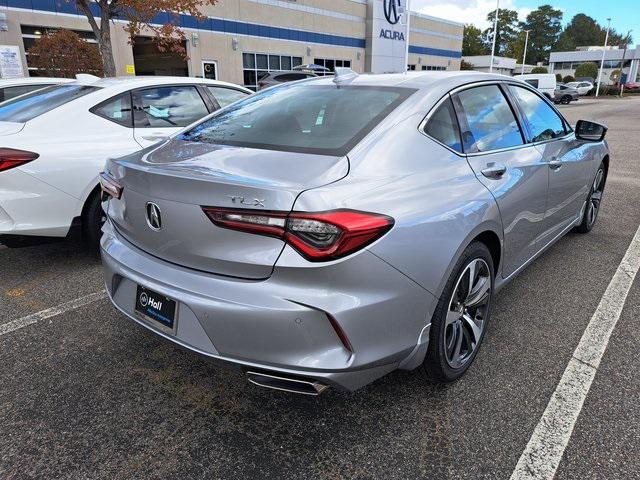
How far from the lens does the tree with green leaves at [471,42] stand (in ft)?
332

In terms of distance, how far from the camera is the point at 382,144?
7.41 feet

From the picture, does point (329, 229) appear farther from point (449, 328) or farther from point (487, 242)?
point (487, 242)

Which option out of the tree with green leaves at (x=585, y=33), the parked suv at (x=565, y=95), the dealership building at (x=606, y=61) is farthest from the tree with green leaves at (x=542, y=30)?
the parked suv at (x=565, y=95)

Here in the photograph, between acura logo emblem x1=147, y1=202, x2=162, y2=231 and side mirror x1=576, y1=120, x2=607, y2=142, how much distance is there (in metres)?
3.47

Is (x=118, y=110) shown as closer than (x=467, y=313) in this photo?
No

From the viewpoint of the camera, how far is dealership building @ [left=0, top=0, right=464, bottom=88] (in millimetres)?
19297

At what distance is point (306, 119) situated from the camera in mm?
2693

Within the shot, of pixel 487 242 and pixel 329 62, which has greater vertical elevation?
pixel 329 62

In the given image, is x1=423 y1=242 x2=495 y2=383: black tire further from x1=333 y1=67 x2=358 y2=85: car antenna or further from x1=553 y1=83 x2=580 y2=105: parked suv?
x1=553 y1=83 x2=580 y2=105: parked suv

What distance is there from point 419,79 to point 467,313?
1.29 meters

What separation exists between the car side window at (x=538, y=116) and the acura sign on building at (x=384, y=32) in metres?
32.7

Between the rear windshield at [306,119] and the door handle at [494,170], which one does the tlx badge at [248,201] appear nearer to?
the rear windshield at [306,119]

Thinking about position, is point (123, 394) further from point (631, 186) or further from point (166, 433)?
point (631, 186)

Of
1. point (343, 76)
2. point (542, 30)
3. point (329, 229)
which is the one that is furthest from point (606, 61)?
point (329, 229)
